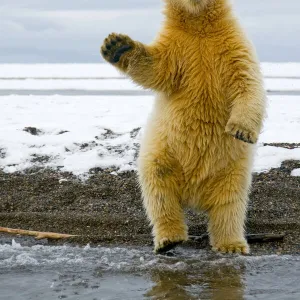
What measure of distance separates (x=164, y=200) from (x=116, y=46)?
1277 millimetres

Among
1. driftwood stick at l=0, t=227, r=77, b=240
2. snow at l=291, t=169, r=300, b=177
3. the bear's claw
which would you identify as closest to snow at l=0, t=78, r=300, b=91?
snow at l=291, t=169, r=300, b=177

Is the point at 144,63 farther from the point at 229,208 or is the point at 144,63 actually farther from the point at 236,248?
the point at 236,248

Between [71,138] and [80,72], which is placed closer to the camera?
[71,138]

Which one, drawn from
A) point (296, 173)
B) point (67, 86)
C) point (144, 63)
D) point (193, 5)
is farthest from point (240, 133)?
point (67, 86)

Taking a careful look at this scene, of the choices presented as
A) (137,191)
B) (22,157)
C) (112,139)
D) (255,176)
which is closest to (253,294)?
(137,191)

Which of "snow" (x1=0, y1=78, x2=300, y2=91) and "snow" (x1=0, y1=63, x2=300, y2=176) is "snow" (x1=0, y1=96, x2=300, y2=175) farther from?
"snow" (x1=0, y1=78, x2=300, y2=91)

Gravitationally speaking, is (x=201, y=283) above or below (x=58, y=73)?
below

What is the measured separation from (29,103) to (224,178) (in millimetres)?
13427

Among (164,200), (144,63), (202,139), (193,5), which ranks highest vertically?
(193,5)

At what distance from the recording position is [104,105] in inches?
703

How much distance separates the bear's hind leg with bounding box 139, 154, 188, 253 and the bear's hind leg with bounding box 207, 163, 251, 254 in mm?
279

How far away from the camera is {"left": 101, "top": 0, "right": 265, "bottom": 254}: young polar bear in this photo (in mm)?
5211

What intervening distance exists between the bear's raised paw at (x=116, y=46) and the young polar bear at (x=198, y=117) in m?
0.02

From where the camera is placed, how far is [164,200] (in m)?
5.23
